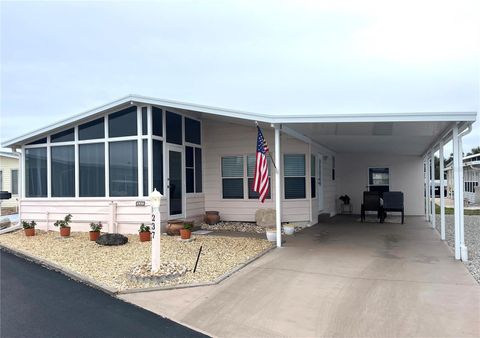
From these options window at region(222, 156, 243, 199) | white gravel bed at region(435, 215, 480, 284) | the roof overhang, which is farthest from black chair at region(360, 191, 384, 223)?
the roof overhang

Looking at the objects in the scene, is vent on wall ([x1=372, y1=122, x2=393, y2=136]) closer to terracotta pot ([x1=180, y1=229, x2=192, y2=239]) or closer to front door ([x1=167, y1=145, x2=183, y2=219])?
terracotta pot ([x1=180, y1=229, x2=192, y2=239])

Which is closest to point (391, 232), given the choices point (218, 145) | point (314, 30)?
point (218, 145)

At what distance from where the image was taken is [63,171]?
35.6 feet

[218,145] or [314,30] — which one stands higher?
[314,30]

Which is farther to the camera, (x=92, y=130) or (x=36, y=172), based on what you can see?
(x=36, y=172)

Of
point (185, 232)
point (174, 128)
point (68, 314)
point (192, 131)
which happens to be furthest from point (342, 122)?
point (68, 314)

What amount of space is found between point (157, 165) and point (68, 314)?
5.65m

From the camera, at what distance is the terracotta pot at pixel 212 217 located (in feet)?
36.7

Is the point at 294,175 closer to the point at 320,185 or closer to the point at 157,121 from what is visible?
the point at 320,185

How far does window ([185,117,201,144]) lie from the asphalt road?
19.2 feet

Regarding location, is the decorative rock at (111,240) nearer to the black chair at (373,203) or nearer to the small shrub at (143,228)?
the small shrub at (143,228)

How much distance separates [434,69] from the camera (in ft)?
41.6

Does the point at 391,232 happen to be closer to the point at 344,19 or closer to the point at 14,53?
the point at 344,19

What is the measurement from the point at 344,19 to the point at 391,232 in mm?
5662
